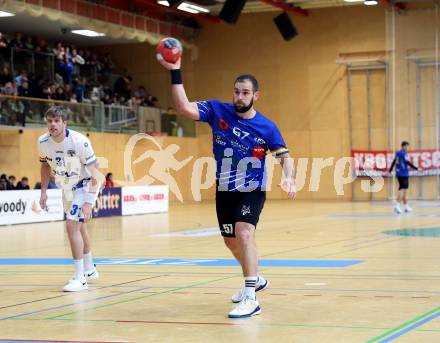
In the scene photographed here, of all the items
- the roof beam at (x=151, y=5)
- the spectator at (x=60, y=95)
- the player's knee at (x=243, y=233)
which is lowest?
the player's knee at (x=243, y=233)

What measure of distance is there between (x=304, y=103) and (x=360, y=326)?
37078 millimetres

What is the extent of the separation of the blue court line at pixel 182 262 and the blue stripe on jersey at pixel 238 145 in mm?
4417

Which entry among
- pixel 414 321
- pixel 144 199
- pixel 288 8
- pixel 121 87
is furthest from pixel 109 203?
pixel 414 321

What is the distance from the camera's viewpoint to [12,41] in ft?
116

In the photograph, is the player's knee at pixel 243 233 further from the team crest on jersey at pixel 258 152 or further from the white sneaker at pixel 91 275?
the white sneaker at pixel 91 275

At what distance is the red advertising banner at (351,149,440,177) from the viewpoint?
40.4m

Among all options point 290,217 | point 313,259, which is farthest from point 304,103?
point 313,259

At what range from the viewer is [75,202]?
36.3 feet

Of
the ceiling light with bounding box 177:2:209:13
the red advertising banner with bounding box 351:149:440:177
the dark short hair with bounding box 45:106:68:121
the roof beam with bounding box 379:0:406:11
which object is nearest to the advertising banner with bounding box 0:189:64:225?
the dark short hair with bounding box 45:106:68:121

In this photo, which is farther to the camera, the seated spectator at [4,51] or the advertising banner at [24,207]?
the seated spectator at [4,51]

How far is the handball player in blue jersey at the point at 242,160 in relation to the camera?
28.4 ft

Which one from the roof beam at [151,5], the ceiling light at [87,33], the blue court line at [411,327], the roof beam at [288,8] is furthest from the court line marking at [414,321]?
the ceiling light at [87,33]

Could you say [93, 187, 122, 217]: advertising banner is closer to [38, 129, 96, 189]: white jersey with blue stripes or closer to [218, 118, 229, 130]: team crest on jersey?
[38, 129, 96, 189]: white jersey with blue stripes

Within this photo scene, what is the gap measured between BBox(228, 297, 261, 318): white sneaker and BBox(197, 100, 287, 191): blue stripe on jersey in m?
1.19
